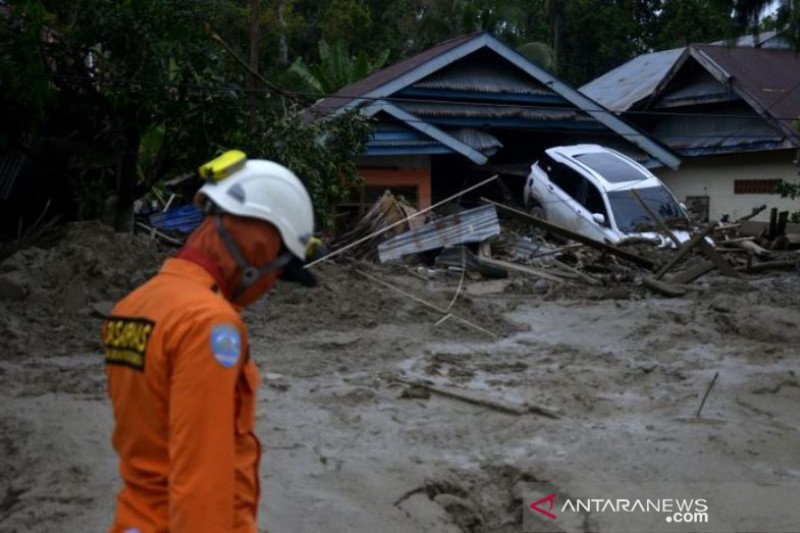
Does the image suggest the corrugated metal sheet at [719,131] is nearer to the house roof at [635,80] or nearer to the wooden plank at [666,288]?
the house roof at [635,80]

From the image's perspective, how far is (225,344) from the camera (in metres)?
2.39

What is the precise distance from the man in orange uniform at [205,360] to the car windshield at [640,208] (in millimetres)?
15809

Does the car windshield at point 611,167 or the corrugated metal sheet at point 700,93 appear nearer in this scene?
the car windshield at point 611,167

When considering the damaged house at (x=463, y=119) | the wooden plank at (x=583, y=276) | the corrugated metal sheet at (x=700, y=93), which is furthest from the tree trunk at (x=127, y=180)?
the corrugated metal sheet at (x=700, y=93)

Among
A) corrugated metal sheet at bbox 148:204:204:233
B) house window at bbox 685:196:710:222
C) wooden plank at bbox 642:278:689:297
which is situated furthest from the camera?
house window at bbox 685:196:710:222

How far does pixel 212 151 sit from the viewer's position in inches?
528

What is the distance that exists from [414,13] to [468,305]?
81.4 ft

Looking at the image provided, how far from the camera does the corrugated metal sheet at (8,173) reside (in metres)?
14.9

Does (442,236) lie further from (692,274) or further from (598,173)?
(598,173)

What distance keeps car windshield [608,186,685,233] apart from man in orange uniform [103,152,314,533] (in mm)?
15809

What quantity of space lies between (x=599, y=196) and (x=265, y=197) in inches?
646

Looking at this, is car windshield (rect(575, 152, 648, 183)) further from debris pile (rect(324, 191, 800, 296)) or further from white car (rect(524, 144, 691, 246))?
debris pile (rect(324, 191, 800, 296))

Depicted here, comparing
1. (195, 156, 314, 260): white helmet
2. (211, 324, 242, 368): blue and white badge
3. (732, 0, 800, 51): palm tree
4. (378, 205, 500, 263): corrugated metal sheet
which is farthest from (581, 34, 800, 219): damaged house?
(211, 324, 242, 368): blue and white badge

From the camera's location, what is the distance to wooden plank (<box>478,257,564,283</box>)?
14.8 m
